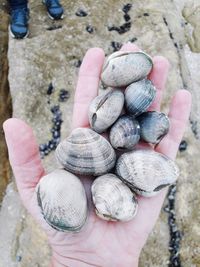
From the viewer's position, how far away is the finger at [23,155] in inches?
79.7

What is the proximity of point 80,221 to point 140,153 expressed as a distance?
439 mm

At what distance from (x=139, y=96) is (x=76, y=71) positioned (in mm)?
1070

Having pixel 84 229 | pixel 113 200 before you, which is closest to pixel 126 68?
pixel 113 200

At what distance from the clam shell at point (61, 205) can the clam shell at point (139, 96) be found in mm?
555

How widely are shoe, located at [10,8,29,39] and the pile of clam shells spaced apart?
1.20 meters

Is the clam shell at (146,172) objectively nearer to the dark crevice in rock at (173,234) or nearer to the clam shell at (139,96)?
the clam shell at (139,96)

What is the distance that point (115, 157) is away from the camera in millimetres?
2268

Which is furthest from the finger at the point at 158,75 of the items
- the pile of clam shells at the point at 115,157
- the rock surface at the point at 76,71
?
the rock surface at the point at 76,71

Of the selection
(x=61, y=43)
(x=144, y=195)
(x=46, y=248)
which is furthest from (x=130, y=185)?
(x=61, y=43)

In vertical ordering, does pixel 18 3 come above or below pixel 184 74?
above

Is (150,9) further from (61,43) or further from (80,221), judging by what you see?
(80,221)

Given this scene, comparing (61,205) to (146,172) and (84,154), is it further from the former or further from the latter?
(146,172)

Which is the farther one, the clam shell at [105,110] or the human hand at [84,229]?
the clam shell at [105,110]

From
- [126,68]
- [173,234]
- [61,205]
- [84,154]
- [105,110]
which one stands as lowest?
[173,234]
